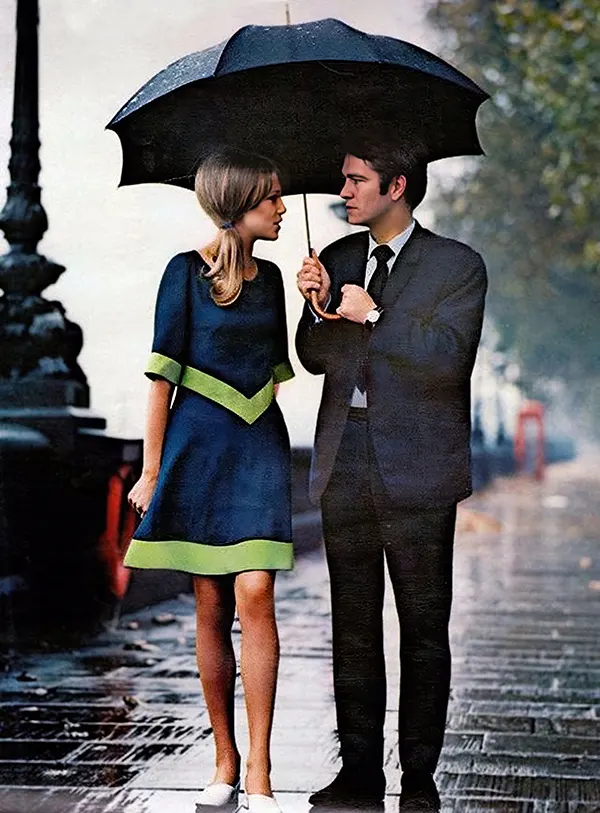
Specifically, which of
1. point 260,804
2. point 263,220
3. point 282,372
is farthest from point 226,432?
point 260,804

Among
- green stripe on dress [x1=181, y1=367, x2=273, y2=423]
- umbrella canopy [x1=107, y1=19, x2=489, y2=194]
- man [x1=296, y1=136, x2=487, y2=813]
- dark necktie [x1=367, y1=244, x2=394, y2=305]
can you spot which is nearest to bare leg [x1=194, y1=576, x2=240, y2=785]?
man [x1=296, y1=136, x2=487, y2=813]

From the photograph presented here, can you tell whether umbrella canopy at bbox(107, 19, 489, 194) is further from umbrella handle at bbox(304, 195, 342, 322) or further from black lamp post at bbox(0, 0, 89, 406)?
black lamp post at bbox(0, 0, 89, 406)

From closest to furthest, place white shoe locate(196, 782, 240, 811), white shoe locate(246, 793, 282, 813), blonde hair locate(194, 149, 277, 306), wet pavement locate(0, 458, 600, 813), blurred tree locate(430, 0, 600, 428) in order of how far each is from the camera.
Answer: blonde hair locate(194, 149, 277, 306)
white shoe locate(246, 793, 282, 813)
white shoe locate(196, 782, 240, 811)
wet pavement locate(0, 458, 600, 813)
blurred tree locate(430, 0, 600, 428)

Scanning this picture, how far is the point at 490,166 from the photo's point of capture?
24.9ft

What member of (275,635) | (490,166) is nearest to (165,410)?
(275,635)

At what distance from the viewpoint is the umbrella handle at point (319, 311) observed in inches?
233

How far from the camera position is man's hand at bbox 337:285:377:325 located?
233 inches

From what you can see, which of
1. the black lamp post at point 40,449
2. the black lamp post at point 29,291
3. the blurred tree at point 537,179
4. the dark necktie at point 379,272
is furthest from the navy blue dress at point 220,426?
the black lamp post at point 29,291

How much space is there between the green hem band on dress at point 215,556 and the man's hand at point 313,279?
69 centimetres

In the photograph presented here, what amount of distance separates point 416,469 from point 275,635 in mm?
616

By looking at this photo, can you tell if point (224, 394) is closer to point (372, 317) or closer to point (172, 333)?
point (172, 333)

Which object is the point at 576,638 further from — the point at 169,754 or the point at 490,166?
the point at 169,754

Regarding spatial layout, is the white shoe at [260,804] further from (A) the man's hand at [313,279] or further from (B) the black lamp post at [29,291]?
(B) the black lamp post at [29,291]

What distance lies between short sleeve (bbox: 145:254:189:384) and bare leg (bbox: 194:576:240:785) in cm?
59
